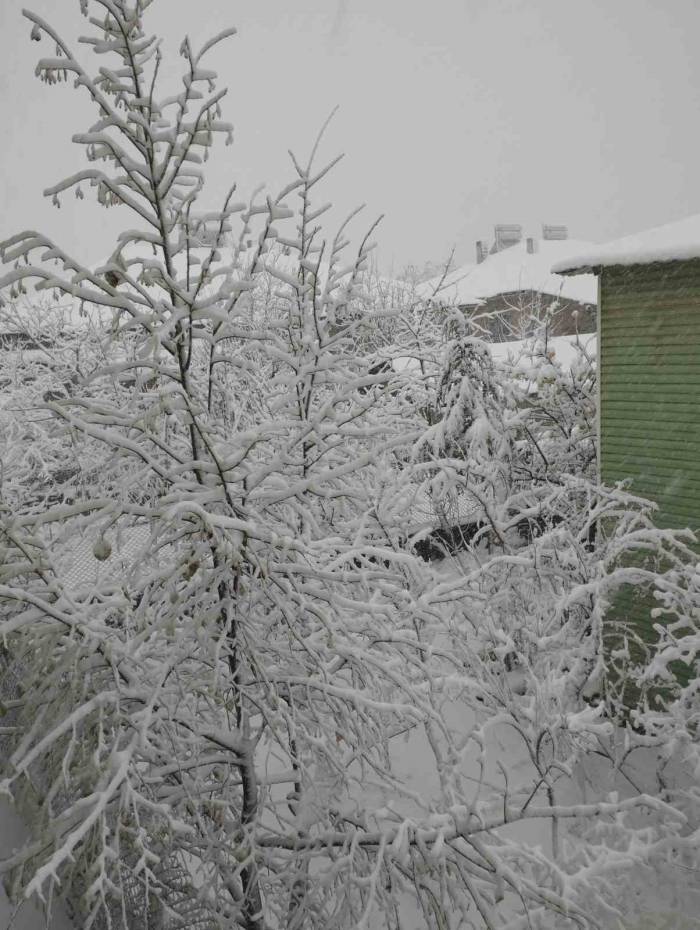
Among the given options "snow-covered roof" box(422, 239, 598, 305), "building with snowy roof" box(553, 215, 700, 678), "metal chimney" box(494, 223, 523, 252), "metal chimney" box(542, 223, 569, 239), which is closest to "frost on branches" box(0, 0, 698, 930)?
"building with snowy roof" box(553, 215, 700, 678)

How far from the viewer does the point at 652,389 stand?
27.0 feet

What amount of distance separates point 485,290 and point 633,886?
1138 inches

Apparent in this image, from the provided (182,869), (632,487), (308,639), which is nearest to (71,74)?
(308,639)

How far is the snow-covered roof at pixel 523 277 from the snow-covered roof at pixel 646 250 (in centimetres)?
2047

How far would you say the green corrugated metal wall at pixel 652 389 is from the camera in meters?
7.80

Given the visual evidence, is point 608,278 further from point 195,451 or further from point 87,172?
point 87,172

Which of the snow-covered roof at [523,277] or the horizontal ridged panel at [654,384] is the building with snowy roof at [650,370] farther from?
the snow-covered roof at [523,277]

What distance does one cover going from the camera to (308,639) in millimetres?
3514

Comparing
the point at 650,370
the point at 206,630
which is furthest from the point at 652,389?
the point at 206,630

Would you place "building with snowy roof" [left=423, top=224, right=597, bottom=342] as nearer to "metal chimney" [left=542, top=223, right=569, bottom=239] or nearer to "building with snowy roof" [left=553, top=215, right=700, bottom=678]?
"metal chimney" [left=542, top=223, right=569, bottom=239]

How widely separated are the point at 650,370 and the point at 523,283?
82.4 ft

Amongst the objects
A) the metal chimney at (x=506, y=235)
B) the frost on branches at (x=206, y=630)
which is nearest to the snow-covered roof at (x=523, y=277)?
the metal chimney at (x=506, y=235)

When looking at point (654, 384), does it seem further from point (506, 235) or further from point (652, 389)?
point (506, 235)

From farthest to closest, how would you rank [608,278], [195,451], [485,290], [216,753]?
[485,290]
[608,278]
[216,753]
[195,451]
